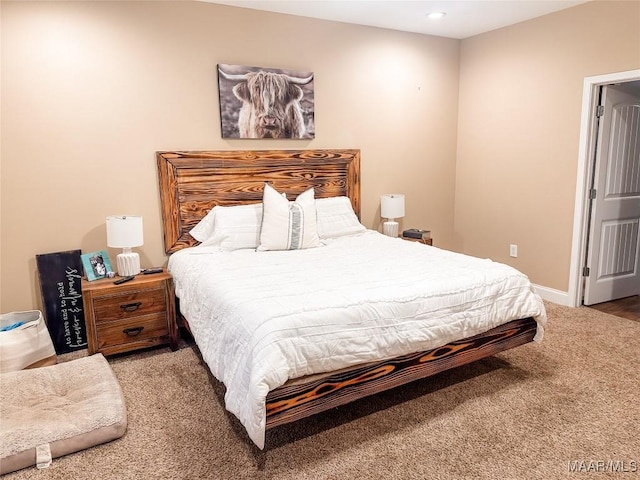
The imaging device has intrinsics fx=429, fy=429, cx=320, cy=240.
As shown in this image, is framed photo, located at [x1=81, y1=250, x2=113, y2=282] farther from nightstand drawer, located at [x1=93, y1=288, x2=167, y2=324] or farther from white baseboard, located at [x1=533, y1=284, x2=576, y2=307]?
white baseboard, located at [x1=533, y1=284, x2=576, y2=307]

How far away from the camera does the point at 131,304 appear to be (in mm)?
2920

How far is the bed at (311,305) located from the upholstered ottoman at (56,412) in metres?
0.55

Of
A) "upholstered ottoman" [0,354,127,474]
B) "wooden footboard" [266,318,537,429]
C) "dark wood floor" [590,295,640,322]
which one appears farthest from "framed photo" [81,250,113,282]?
"dark wood floor" [590,295,640,322]

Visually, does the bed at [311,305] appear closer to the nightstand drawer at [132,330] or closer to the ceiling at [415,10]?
the nightstand drawer at [132,330]

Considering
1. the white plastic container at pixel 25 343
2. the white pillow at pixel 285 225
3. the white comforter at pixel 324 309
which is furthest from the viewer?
the white pillow at pixel 285 225

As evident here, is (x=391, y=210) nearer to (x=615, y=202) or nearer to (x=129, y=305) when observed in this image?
(x=615, y=202)

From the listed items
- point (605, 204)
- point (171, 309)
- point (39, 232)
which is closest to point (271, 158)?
point (171, 309)

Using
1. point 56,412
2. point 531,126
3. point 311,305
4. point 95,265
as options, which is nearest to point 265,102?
point 95,265

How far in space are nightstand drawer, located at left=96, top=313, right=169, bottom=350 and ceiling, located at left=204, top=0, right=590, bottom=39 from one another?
247cm

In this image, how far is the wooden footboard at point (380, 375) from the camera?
189 cm

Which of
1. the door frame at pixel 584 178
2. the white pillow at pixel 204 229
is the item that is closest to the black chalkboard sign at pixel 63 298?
the white pillow at pixel 204 229

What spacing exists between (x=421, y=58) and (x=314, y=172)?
169cm

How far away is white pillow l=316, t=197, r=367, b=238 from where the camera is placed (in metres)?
3.76

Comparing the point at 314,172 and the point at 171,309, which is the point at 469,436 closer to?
the point at 171,309
